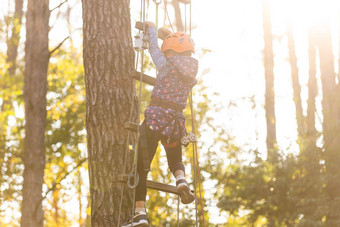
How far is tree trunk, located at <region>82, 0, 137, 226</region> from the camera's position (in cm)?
579

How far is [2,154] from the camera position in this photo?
14.4 meters

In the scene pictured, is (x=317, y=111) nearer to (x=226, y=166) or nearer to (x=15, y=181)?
Answer: (x=226, y=166)

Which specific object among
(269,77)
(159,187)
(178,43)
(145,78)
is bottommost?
(159,187)

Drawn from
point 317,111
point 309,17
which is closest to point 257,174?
point 317,111

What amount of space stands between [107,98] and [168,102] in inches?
27.0

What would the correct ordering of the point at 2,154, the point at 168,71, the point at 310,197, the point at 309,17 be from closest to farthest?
1. the point at 168,71
2. the point at 310,197
3. the point at 2,154
4. the point at 309,17

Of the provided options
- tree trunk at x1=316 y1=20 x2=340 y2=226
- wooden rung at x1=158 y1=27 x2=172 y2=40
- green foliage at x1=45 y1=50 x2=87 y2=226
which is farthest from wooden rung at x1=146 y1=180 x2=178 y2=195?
green foliage at x1=45 y1=50 x2=87 y2=226

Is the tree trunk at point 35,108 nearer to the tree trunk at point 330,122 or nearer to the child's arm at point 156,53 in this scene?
the tree trunk at point 330,122

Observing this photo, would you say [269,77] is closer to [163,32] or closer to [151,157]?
[163,32]

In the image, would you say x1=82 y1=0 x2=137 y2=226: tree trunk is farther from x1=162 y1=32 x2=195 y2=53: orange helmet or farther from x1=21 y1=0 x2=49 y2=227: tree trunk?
x1=21 y1=0 x2=49 y2=227: tree trunk

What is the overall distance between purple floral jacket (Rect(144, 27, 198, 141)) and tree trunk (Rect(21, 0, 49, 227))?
21.0 feet

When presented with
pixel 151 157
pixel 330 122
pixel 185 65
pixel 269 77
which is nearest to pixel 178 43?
pixel 185 65

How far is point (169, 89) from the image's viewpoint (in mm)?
5762

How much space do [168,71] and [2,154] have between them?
386 inches
